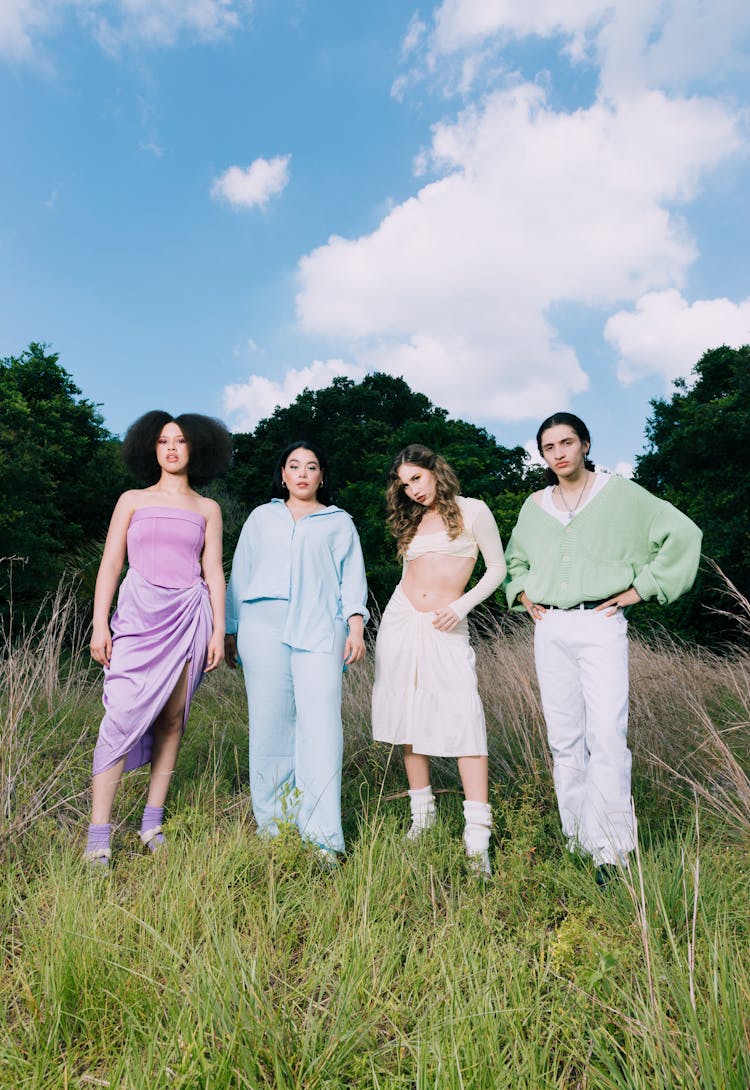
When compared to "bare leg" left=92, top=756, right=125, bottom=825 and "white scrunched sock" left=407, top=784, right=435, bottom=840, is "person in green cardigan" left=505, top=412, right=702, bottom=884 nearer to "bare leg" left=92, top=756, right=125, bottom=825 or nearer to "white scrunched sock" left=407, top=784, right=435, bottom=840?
"white scrunched sock" left=407, top=784, right=435, bottom=840

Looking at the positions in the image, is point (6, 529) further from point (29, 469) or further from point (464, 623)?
point (464, 623)

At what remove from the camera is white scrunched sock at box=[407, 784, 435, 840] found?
3.49m

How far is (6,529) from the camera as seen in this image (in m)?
14.9

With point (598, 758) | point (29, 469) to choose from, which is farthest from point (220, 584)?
point (29, 469)

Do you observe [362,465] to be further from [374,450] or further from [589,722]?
[589,722]

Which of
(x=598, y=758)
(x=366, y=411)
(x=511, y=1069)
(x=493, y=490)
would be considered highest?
(x=366, y=411)

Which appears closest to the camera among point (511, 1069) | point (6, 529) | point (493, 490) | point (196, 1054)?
point (196, 1054)

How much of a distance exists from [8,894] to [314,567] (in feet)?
5.63

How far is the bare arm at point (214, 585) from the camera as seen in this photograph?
3.44 m

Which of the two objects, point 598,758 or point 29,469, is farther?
point 29,469

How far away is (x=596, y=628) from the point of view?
3285 millimetres

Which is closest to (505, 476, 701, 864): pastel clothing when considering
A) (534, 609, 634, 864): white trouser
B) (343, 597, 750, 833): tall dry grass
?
(534, 609, 634, 864): white trouser

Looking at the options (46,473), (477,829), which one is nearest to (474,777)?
(477,829)

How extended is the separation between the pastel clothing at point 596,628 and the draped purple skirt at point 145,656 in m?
1.53
